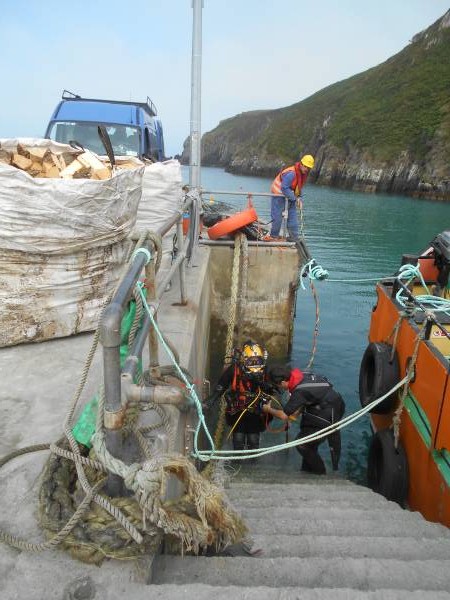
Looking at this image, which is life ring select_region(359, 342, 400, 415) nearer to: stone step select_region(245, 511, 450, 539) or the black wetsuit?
the black wetsuit

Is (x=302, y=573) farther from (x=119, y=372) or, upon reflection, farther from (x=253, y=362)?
(x=253, y=362)

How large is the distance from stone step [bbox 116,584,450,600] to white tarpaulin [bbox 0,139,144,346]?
2445 mm

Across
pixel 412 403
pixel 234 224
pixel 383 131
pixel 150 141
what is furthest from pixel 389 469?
pixel 383 131

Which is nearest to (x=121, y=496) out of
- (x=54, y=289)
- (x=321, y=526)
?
(x=321, y=526)

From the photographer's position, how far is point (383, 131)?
7431 centimetres

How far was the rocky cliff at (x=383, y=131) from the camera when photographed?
63.0 meters

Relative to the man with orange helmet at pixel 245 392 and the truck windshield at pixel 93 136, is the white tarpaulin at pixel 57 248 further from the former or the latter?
the truck windshield at pixel 93 136

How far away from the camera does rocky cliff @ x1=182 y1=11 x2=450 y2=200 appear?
63.0m

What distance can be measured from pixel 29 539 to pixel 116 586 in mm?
473

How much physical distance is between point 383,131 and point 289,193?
73.8m

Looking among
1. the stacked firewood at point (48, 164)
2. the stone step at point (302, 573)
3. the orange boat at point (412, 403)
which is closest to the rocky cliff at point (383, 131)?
the orange boat at point (412, 403)

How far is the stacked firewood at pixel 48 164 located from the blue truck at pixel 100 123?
461 cm

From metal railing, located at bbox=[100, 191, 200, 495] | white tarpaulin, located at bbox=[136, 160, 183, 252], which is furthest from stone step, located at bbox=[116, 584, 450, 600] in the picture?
white tarpaulin, located at bbox=[136, 160, 183, 252]

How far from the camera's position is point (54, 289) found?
3.59 metres
